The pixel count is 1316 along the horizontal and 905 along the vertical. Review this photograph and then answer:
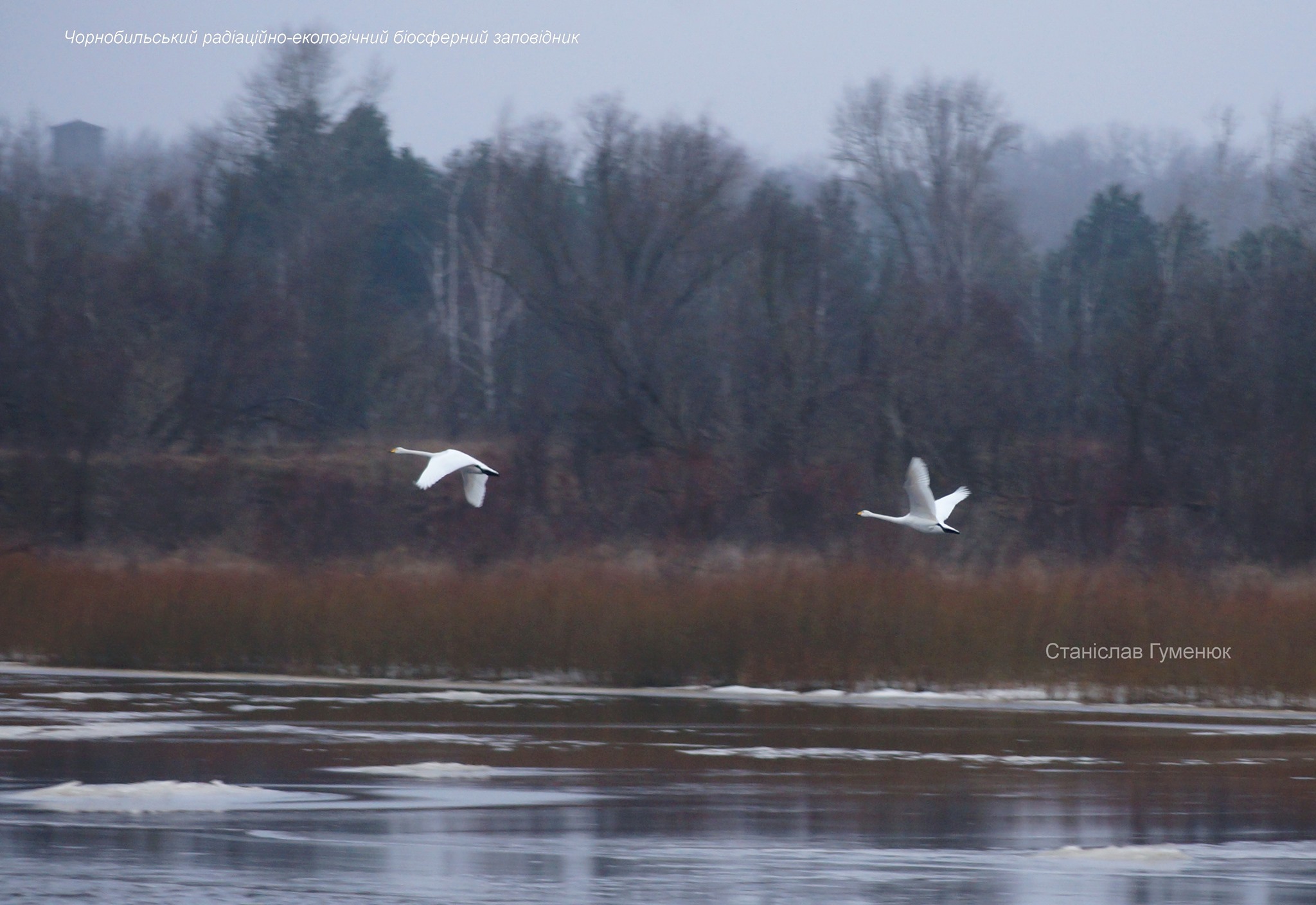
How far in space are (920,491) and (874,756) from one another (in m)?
3.12

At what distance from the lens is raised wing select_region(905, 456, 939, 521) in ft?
57.8

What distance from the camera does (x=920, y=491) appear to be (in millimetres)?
17734

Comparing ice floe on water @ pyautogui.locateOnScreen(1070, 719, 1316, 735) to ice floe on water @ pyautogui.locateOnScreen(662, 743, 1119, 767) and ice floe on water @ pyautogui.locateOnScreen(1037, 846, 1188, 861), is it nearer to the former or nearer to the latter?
ice floe on water @ pyautogui.locateOnScreen(662, 743, 1119, 767)

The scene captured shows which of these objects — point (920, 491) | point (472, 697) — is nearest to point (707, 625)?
point (472, 697)

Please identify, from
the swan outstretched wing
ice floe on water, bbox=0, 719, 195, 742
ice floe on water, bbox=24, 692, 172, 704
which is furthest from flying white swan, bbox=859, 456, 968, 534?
ice floe on water, bbox=24, 692, 172, 704

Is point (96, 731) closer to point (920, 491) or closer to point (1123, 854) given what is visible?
point (920, 491)

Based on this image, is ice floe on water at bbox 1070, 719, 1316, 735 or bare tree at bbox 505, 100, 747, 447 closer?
ice floe on water at bbox 1070, 719, 1316, 735

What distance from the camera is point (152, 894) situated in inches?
365

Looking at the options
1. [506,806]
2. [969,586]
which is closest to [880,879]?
[506,806]

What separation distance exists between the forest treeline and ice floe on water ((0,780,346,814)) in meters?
17.2

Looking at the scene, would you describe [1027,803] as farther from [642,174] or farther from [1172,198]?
[1172,198]

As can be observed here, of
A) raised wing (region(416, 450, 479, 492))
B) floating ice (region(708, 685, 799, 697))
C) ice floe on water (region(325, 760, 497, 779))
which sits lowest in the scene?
floating ice (region(708, 685, 799, 697))

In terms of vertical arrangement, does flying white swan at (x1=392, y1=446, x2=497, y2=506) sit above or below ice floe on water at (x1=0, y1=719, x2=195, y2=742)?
above

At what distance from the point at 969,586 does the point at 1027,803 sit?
29.3 feet
